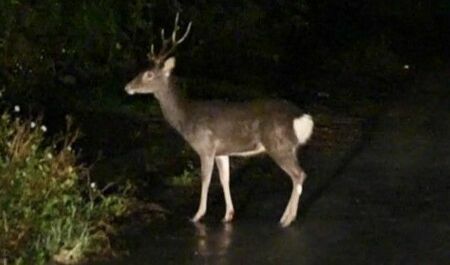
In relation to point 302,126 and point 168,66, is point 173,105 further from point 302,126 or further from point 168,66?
point 302,126

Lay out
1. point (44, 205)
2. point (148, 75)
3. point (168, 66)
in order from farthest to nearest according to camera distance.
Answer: point (148, 75) → point (168, 66) → point (44, 205)

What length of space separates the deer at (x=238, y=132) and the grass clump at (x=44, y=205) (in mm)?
915

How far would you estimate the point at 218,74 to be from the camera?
22.7 metres

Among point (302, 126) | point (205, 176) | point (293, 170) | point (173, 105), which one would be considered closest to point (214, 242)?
point (205, 176)

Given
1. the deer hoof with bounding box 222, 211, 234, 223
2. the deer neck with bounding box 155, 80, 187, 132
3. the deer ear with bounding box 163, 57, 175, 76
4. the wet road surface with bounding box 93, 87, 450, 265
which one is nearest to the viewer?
the wet road surface with bounding box 93, 87, 450, 265

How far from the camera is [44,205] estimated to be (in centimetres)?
1125

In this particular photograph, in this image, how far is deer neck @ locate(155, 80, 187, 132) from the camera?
43.5 ft

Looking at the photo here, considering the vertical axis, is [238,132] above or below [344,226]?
above

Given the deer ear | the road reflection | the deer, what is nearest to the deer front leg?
the deer

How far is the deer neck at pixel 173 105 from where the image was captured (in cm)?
1326

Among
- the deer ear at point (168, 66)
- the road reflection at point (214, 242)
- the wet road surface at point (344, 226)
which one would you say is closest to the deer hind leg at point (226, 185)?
the wet road surface at point (344, 226)

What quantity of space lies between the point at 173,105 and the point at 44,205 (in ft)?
7.95

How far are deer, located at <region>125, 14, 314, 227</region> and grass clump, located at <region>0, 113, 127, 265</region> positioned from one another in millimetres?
915

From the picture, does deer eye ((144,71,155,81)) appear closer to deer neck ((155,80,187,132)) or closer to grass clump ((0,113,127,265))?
deer neck ((155,80,187,132))
